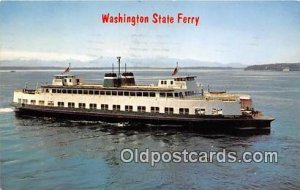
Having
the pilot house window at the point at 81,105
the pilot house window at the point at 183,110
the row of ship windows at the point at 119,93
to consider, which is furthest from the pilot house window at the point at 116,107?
the pilot house window at the point at 183,110

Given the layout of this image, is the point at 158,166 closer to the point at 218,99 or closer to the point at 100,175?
the point at 100,175

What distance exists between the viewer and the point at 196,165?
23.2m

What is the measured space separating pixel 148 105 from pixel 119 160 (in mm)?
10683

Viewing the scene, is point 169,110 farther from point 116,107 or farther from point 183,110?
point 116,107

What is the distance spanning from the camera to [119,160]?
24141 mm

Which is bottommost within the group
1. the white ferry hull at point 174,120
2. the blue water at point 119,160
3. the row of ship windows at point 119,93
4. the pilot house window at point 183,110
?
the blue water at point 119,160

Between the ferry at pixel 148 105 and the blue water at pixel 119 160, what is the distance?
4.67 feet

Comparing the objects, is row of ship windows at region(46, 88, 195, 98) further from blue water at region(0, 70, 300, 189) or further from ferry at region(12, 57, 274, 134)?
blue water at region(0, 70, 300, 189)

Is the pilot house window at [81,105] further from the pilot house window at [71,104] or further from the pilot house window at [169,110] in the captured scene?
the pilot house window at [169,110]

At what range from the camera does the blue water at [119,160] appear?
66.5ft

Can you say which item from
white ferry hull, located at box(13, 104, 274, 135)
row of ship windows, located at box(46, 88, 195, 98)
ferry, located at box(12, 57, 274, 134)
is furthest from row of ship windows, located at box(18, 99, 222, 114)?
row of ship windows, located at box(46, 88, 195, 98)

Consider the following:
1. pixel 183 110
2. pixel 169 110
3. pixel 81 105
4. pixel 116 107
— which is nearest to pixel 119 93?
pixel 116 107

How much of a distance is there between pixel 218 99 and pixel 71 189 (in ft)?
53.2

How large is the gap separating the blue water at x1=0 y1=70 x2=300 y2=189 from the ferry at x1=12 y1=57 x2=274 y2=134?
142cm
